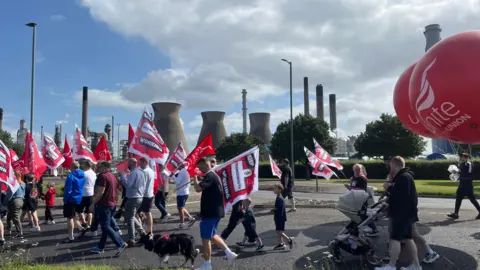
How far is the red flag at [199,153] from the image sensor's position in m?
9.46

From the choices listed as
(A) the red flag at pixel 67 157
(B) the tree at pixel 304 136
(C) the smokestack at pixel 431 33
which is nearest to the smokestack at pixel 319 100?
(C) the smokestack at pixel 431 33

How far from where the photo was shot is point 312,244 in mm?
8289

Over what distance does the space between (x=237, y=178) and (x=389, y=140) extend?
1717 inches

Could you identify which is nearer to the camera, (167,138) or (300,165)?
(300,165)

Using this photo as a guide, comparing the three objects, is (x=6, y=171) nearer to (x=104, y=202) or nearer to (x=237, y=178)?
(x=104, y=202)

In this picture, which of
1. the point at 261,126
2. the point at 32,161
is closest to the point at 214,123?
the point at 261,126

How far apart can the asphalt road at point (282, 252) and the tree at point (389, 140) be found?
3749 centimetres

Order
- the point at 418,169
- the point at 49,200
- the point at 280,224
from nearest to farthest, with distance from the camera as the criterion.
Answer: the point at 280,224
the point at 49,200
the point at 418,169

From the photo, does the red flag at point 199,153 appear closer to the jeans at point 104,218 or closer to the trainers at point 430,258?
the jeans at point 104,218

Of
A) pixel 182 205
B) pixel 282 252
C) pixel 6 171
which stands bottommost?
pixel 282 252

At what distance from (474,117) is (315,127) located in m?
38.9

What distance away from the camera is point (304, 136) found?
45875mm

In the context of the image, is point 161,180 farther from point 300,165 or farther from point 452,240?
point 300,165

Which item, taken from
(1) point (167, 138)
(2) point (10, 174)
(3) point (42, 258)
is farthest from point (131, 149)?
(1) point (167, 138)
